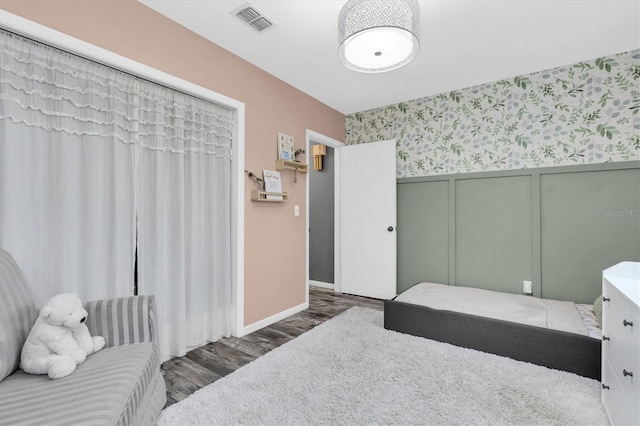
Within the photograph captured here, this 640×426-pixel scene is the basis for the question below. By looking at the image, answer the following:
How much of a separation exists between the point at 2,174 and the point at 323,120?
3018 mm

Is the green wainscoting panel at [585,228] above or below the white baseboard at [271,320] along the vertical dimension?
above

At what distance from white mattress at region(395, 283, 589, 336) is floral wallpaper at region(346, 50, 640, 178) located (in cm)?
135

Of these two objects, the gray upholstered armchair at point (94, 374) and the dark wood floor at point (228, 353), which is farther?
the dark wood floor at point (228, 353)

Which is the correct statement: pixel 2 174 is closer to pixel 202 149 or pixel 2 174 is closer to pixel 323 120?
pixel 202 149

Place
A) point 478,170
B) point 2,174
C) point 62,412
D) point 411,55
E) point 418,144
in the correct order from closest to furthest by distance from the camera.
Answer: point 62,412
point 2,174
point 411,55
point 478,170
point 418,144

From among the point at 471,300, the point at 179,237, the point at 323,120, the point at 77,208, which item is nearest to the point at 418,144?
the point at 323,120

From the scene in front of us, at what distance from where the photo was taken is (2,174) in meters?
1.45

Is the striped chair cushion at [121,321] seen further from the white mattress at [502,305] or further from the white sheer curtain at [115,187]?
the white mattress at [502,305]

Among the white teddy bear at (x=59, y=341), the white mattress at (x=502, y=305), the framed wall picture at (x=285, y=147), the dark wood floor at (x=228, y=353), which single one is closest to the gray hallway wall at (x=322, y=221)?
the dark wood floor at (x=228, y=353)

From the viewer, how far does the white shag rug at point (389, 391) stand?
154cm

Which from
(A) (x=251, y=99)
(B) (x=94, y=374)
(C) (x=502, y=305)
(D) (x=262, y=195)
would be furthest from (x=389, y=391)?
(A) (x=251, y=99)

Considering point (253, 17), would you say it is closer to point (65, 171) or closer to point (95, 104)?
point (95, 104)

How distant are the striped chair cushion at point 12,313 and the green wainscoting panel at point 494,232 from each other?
3575 mm

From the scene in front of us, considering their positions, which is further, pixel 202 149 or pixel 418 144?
pixel 418 144
